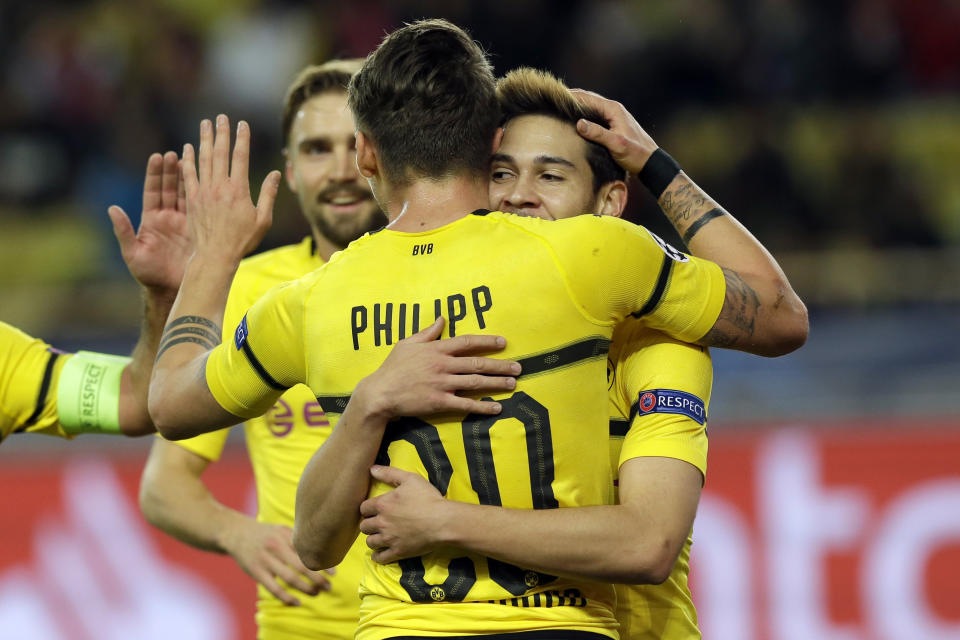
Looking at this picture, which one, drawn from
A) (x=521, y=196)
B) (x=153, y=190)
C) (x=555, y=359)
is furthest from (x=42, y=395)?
(x=555, y=359)

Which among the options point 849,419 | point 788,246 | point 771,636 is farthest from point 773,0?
point 771,636

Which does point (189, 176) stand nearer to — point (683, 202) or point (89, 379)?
point (89, 379)

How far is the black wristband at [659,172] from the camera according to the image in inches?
121

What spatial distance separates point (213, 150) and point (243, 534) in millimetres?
1375

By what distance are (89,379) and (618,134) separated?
5.81ft

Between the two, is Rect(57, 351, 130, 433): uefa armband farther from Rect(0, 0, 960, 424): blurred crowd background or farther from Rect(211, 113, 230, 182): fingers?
Rect(0, 0, 960, 424): blurred crowd background

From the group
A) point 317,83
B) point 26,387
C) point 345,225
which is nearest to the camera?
point 26,387

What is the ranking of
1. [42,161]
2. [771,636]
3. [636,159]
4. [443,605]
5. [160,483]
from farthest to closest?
[42,161], [771,636], [160,483], [636,159], [443,605]

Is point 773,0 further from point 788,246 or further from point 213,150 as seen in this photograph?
point 213,150

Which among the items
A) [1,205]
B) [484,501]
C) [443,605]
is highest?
[1,205]

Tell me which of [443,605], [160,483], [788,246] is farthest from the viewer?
[788,246]

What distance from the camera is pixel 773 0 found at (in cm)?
1002

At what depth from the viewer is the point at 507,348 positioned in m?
2.55

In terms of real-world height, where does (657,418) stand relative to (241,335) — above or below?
below
